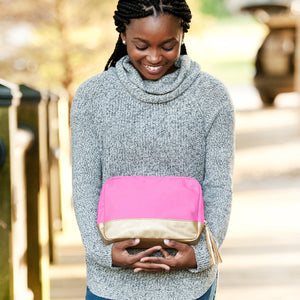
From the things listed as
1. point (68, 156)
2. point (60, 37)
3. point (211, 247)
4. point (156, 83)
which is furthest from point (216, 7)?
point (211, 247)

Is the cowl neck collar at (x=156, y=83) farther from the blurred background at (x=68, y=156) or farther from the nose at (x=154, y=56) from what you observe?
the blurred background at (x=68, y=156)

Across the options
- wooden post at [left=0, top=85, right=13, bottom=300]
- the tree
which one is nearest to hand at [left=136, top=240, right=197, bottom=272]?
wooden post at [left=0, top=85, right=13, bottom=300]

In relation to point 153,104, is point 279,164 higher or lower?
lower

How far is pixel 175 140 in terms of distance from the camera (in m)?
1.49

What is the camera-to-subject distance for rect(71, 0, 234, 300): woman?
1478 millimetres

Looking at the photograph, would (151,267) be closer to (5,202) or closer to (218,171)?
(218,171)

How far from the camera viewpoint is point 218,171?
4.92ft

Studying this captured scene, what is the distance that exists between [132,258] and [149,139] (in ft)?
1.01

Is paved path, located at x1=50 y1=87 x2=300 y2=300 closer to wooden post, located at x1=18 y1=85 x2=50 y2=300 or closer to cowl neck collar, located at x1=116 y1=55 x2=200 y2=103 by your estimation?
wooden post, located at x1=18 y1=85 x2=50 y2=300

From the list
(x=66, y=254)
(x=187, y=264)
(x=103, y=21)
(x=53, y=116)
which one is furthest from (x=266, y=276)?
(x=103, y=21)

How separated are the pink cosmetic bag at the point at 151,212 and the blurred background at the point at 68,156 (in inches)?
28.3

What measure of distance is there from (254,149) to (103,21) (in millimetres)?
3013

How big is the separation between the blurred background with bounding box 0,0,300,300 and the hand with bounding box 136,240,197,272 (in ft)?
2.62

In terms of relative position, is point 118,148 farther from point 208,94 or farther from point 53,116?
point 53,116
